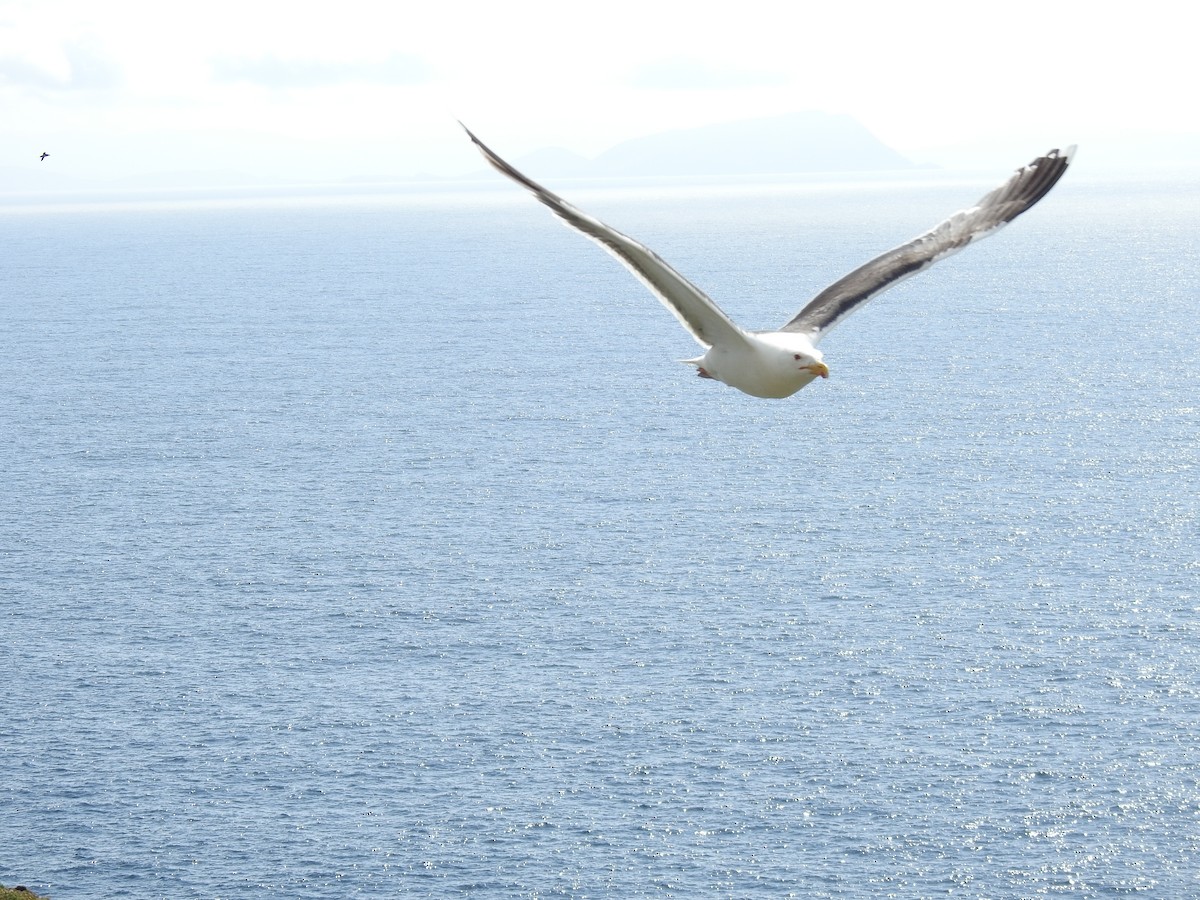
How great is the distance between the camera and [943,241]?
93.4 ft

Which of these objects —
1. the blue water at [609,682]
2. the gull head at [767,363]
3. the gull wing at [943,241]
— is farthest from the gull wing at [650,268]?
the blue water at [609,682]

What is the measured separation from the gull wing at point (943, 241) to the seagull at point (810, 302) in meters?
0.02

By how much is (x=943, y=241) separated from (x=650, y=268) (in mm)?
8928

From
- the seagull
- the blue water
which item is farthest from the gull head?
the blue water

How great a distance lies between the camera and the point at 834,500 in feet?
571

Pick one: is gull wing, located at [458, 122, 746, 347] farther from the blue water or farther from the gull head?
the blue water

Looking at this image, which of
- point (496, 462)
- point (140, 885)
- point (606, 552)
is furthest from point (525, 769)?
point (496, 462)

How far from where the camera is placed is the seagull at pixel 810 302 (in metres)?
21.6

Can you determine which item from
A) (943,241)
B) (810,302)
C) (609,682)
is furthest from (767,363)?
(609,682)

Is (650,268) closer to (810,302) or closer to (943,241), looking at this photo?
(810,302)

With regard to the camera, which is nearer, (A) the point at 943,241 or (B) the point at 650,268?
(B) the point at 650,268

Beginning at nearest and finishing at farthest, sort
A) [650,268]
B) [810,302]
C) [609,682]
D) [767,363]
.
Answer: [650,268], [767,363], [810,302], [609,682]

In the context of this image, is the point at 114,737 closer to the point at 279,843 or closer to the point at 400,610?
the point at 279,843

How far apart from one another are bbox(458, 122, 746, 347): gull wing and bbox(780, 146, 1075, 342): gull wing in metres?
3.38
